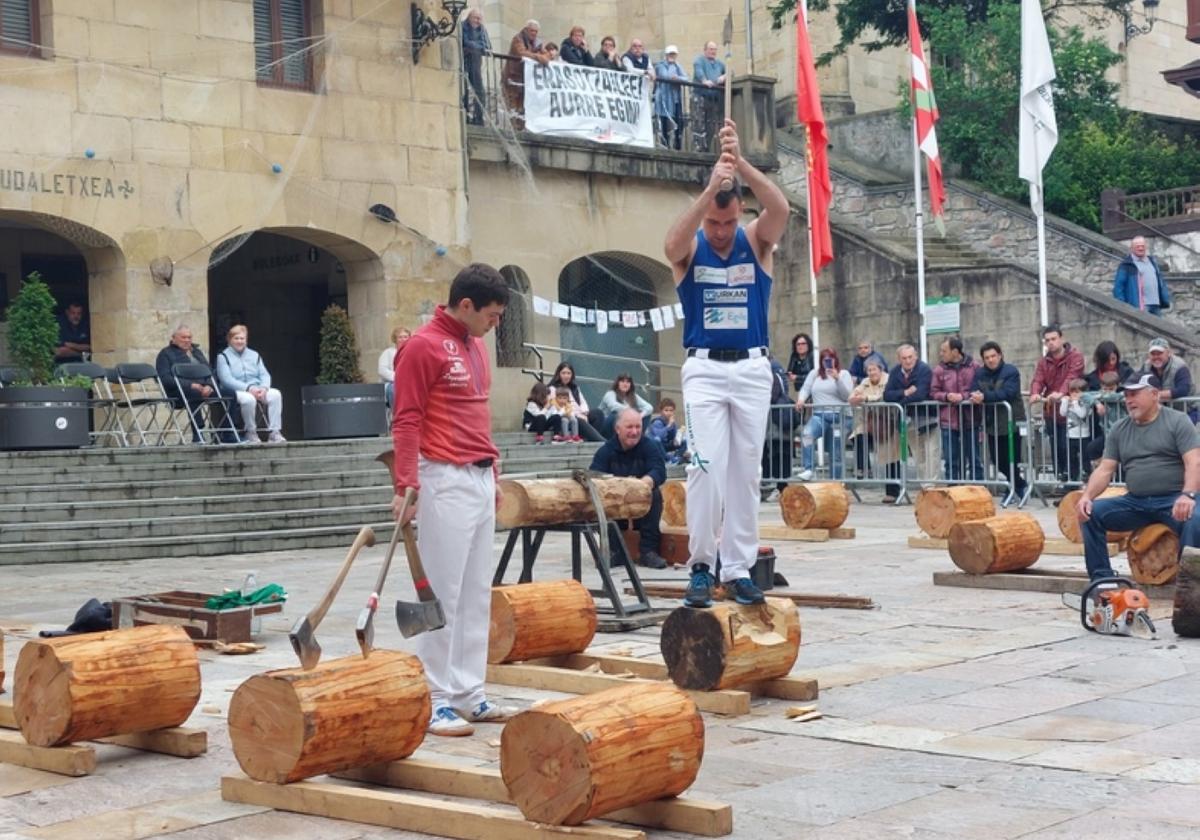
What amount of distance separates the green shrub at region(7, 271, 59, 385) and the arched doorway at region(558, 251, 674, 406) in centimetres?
921

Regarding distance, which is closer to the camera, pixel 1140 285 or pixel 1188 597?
pixel 1188 597

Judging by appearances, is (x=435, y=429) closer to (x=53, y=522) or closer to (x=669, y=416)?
(x=53, y=522)

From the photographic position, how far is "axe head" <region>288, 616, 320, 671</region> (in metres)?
6.44

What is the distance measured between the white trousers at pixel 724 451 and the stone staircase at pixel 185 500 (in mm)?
9108

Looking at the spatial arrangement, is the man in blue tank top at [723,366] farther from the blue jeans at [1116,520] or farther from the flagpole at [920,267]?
the flagpole at [920,267]

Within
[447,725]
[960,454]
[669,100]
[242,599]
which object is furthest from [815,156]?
[447,725]

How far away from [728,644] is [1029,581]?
4.92m

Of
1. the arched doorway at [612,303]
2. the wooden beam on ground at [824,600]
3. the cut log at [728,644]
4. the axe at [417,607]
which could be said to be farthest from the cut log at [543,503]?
the arched doorway at [612,303]

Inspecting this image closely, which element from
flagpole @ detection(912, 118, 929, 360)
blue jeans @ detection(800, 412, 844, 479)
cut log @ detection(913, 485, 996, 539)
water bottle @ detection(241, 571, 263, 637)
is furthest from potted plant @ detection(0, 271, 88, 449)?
flagpole @ detection(912, 118, 929, 360)

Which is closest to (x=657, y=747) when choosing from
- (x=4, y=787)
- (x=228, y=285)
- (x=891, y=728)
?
(x=891, y=728)

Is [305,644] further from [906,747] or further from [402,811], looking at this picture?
[906,747]

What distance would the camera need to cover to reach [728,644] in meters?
7.76

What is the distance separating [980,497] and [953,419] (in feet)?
17.5

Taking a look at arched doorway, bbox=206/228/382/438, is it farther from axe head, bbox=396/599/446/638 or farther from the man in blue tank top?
axe head, bbox=396/599/446/638
